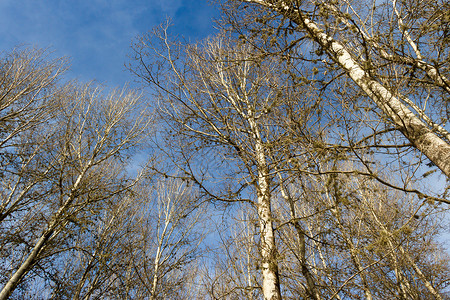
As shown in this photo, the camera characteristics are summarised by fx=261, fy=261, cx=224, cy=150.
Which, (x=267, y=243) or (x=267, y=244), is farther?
(x=267, y=243)

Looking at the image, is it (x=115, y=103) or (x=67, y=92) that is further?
(x=115, y=103)

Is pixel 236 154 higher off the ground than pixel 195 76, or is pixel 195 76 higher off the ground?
pixel 195 76

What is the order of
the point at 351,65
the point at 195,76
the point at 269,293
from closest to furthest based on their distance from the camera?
the point at 269,293
the point at 351,65
the point at 195,76

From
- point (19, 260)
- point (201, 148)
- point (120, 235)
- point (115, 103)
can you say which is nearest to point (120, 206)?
point (120, 235)

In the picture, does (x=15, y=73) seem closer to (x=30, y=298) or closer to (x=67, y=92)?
(x=67, y=92)

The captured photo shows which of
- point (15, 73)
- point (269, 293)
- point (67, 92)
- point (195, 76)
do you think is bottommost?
point (269, 293)

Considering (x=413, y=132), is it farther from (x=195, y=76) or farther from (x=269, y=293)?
(x=195, y=76)

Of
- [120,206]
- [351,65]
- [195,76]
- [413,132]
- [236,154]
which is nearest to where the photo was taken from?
[413,132]

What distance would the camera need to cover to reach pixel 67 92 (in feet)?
24.7

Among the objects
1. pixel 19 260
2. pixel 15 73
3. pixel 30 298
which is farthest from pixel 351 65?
pixel 30 298

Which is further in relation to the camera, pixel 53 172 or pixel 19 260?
pixel 19 260

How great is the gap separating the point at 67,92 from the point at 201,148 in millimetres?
5005

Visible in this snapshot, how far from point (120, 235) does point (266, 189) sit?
7.33m

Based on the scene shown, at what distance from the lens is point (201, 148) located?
5.11 metres
